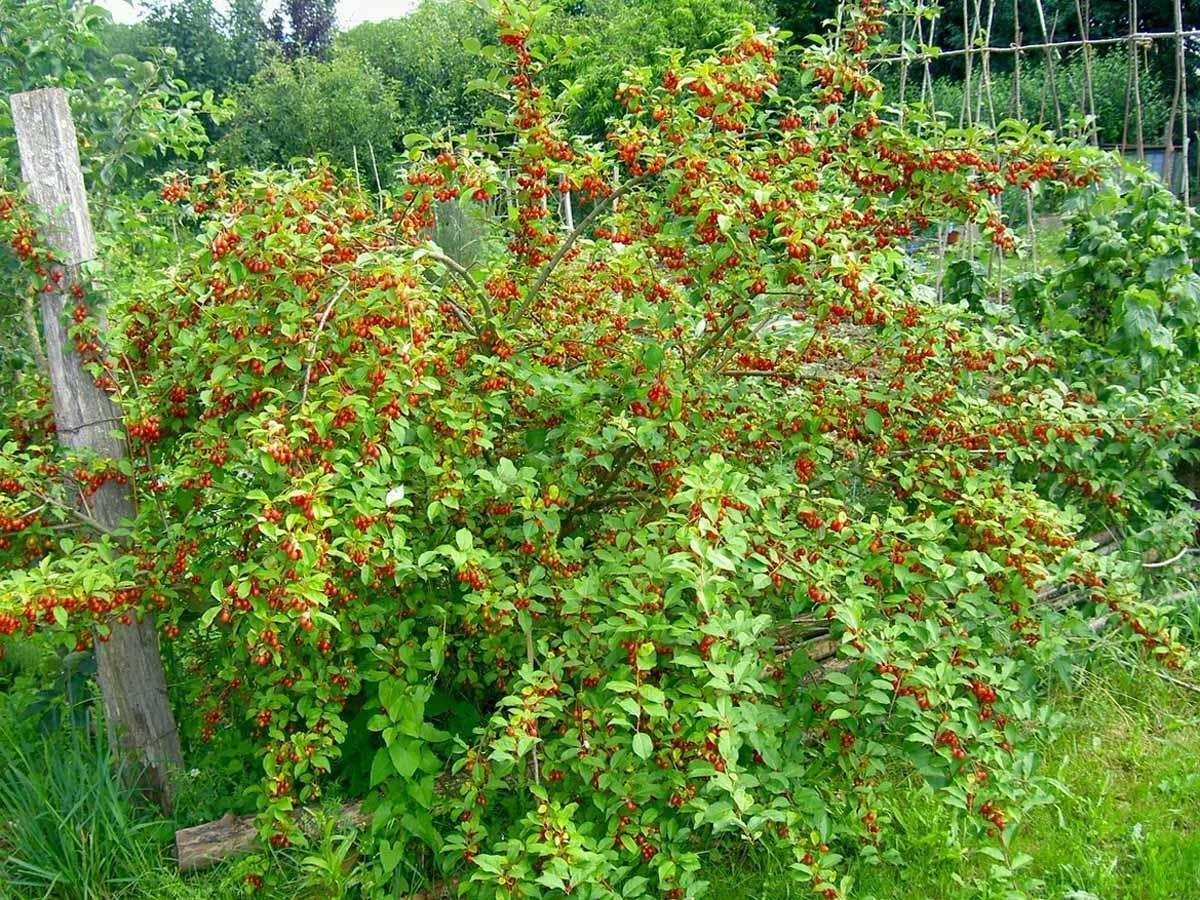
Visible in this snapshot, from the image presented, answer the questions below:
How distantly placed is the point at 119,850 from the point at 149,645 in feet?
1.61

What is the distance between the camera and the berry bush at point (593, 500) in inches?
81.4

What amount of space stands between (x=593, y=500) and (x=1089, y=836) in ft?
4.75

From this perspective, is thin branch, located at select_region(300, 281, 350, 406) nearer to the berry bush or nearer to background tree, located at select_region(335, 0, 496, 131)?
the berry bush

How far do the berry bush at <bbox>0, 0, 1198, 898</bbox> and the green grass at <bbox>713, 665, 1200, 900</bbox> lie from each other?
0.10m

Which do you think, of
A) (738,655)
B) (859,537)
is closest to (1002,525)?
(859,537)

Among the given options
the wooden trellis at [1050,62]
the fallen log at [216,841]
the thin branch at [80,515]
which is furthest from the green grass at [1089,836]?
the wooden trellis at [1050,62]

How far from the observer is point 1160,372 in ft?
11.9

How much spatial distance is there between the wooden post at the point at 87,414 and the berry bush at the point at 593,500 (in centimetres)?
7

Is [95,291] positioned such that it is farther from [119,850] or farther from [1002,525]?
[1002,525]

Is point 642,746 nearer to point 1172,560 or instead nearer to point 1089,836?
point 1089,836

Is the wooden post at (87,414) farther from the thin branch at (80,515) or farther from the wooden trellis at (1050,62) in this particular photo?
the wooden trellis at (1050,62)

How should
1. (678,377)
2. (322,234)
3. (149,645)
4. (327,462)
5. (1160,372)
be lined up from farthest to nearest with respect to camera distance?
(1160,372), (149,645), (678,377), (322,234), (327,462)

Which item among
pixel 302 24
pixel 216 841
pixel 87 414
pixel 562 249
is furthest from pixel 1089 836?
pixel 302 24

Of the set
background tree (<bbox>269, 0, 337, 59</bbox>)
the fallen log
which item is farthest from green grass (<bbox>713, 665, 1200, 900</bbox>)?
background tree (<bbox>269, 0, 337, 59</bbox>)
